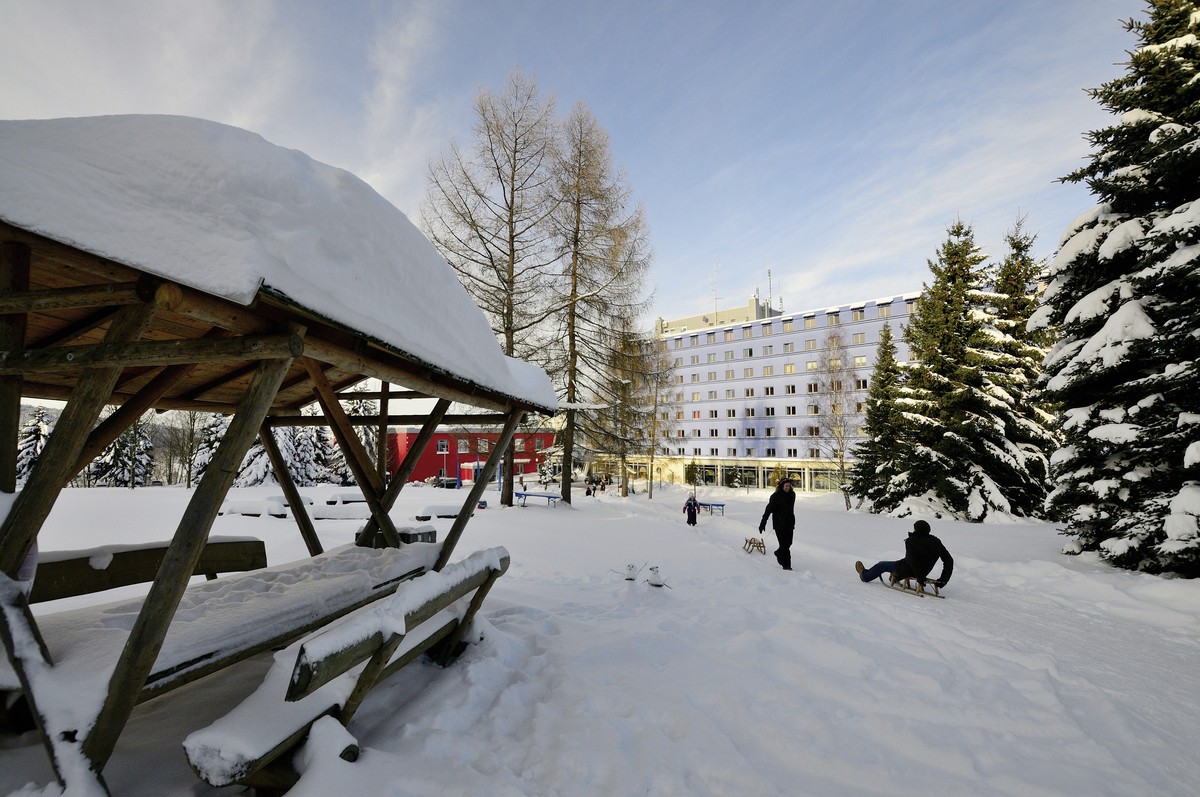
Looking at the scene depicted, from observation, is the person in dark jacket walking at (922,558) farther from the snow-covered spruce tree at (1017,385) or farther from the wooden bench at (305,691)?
the snow-covered spruce tree at (1017,385)

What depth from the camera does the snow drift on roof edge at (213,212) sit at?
2.30 metres

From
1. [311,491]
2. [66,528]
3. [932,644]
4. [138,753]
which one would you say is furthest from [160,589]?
[311,491]

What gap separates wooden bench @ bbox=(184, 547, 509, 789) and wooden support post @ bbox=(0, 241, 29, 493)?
1756 mm

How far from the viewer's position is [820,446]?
4422cm

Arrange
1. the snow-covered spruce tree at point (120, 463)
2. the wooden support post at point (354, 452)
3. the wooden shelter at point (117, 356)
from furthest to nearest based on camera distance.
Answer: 1. the snow-covered spruce tree at point (120, 463)
2. the wooden support post at point (354, 452)
3. the wooden shelter at point (117, 356)

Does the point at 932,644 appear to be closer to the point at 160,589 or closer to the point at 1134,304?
the point at 160,589

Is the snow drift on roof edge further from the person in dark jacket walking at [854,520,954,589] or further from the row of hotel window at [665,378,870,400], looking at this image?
the row of hotel window at [665,378,870,400]

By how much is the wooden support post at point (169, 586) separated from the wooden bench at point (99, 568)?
1.64 m

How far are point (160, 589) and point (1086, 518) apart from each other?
13202 millimetres

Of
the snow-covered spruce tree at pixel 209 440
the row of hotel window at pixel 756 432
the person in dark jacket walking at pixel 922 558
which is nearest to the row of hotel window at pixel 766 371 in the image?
the row of hotel window at pixel 756 432

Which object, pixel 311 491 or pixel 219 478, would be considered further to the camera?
pixel 311 491

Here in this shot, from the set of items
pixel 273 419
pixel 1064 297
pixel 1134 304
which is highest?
pixel 1064 297

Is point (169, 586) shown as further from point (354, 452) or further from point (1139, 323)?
point (1139, 323)

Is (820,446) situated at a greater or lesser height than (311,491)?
greater
